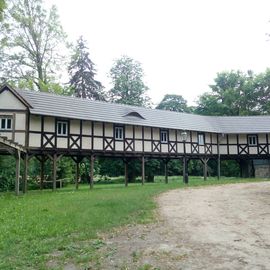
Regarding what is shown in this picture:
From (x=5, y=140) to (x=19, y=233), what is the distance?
9.71 metres

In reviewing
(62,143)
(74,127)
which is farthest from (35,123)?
(74,127)

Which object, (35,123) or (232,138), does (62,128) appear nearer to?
(35,123)

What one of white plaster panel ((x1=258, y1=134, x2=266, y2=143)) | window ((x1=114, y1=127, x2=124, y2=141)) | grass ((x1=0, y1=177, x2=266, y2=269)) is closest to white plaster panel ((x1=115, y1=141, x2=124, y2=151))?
window ((x1=114, y1=127, x2=124, y2=141))

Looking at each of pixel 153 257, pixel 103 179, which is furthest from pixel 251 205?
pixel 103 179

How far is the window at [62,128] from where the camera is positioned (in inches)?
947

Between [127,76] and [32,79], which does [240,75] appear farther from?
[32,79]

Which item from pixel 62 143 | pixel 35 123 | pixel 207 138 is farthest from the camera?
pixel 207 138

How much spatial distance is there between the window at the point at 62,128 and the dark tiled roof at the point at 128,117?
0.75 m

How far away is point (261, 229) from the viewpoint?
31.8 ft

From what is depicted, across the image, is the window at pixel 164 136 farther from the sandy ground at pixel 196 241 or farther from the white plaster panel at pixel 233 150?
the sandy ground at pixel 196 241

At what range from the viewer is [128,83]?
49.6 meters

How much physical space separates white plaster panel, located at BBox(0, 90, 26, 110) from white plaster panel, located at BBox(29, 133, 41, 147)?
171 cm

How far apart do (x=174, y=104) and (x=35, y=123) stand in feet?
111

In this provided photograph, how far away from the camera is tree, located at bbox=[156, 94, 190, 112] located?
5412 cm
